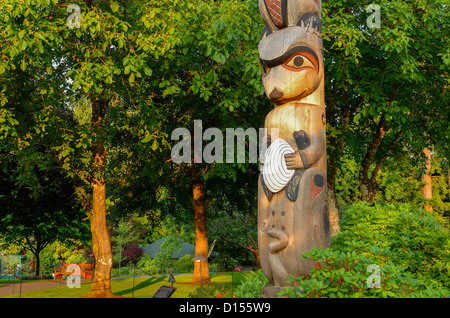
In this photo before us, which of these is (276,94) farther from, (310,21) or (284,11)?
(284,11)

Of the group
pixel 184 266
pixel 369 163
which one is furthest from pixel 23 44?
pixel 184 266

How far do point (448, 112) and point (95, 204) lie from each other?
1246 cm

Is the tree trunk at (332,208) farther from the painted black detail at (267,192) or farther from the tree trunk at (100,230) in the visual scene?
the painted black detail at (267,192)

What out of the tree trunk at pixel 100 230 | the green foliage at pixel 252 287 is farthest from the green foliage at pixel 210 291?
the green foliage at pixel 252 287

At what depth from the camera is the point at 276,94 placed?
709cm

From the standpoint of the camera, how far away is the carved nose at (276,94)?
7055 mm

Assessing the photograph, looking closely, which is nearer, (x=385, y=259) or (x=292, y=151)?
(x=385, y=259)

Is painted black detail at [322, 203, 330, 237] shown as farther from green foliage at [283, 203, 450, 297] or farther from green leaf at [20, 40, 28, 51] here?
green leaf at [20, 40, 28, 51]

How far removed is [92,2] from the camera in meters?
12.2

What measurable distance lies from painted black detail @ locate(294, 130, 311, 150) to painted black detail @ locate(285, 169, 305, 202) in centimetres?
41

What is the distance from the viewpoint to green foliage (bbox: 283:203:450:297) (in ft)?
13.2

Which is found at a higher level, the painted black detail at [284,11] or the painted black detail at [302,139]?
the painted black detail at [284,11]

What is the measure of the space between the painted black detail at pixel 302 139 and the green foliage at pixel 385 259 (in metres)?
1.62

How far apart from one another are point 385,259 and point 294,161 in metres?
2.00
